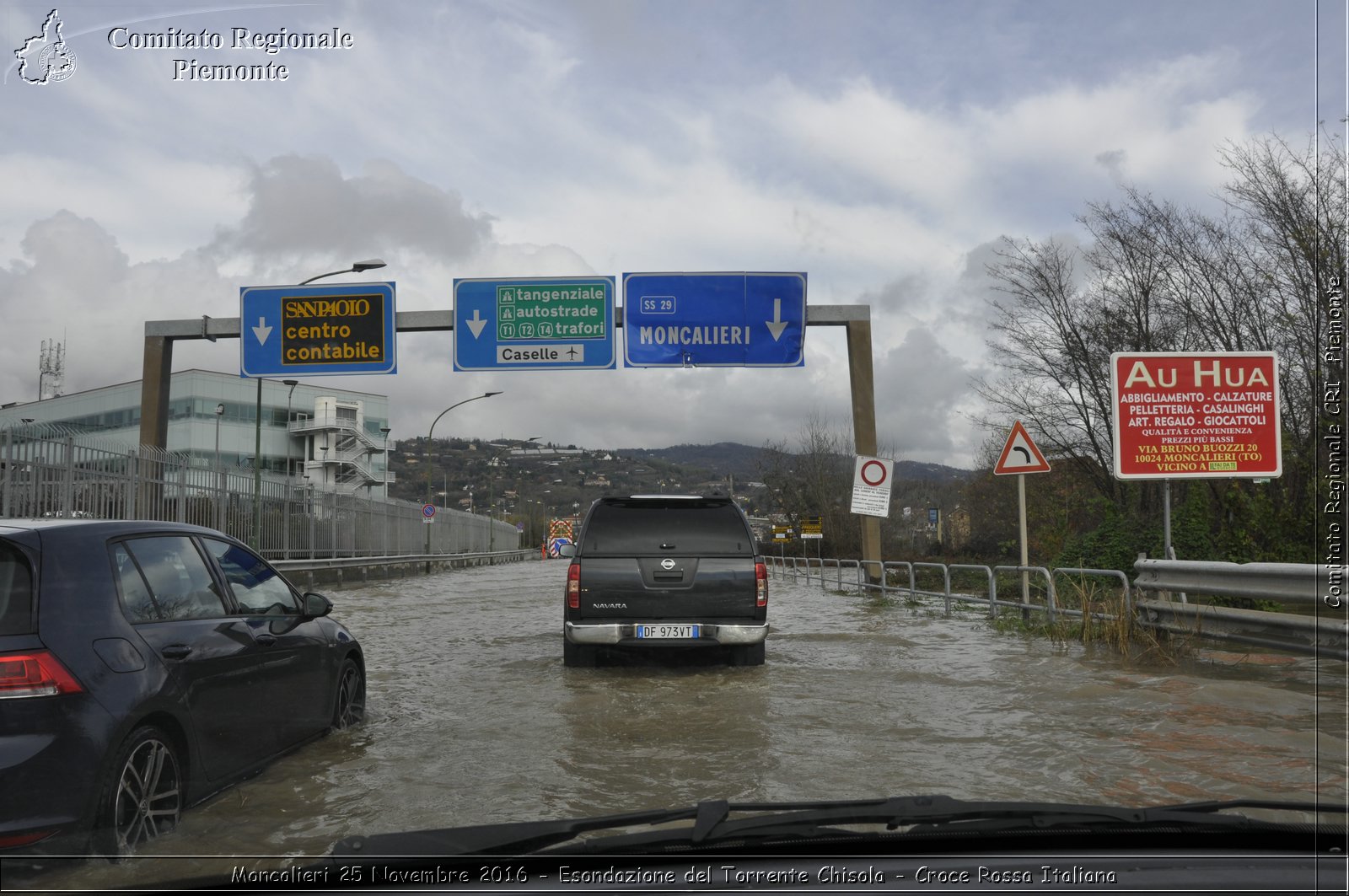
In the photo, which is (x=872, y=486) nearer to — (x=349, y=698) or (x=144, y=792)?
(x=349, y=698)

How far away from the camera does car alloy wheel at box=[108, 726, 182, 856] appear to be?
420cm

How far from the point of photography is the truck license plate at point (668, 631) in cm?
1019

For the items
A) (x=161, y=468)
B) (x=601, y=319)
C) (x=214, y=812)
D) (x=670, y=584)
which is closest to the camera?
(x=214, y=812)

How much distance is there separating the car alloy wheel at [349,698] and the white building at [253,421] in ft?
186

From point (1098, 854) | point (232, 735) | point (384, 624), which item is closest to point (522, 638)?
point (384, 624)

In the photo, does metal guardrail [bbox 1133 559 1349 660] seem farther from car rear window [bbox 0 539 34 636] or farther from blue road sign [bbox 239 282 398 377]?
blue road sign [bbox 239 282 398 377]

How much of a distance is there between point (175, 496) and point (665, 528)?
12050 mm

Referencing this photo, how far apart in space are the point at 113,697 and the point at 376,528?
33013 mm

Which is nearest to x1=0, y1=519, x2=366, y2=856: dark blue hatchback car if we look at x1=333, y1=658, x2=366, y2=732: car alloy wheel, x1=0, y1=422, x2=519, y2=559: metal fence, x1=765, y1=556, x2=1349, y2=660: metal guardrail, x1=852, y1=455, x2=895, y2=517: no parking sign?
x1=333, y1=658, x2=366, y2=732: car alloy wheel

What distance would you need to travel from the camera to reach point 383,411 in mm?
89250

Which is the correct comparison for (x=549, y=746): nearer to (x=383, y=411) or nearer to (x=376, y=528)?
(x=376, y=528)

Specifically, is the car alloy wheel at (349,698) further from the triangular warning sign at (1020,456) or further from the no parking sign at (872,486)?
the no parking sign at (872,486)

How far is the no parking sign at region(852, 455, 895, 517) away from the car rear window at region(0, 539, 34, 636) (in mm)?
19096

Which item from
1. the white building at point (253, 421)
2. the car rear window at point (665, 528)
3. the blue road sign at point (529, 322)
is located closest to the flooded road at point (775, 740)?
the car rear window at point (665, 528)
